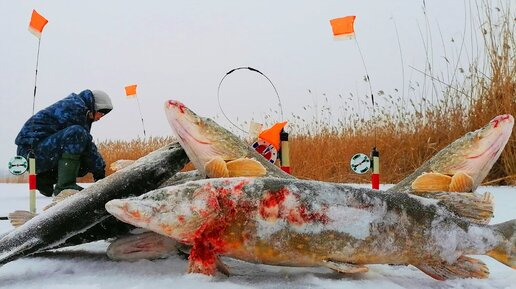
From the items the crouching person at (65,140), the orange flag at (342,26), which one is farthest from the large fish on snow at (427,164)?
the crouching person at (65,140)


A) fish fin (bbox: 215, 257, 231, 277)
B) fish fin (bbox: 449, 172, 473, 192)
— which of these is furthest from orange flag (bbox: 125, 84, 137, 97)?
fish fin (bbox: 215, 257, 231, 277)

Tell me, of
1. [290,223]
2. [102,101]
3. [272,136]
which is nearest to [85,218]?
[290,223]

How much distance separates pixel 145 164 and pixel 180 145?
1.28 ft

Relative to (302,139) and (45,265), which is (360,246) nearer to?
(45,265)

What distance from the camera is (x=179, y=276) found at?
2.11m

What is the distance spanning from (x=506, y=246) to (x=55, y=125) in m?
5.11

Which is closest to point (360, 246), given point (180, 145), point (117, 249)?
point (117, 249)

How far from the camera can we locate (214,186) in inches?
79.7

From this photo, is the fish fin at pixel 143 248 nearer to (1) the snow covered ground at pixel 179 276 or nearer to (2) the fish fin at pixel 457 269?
(1) the snow covered ground at pixel 179 276

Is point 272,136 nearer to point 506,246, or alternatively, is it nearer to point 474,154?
point 474,154

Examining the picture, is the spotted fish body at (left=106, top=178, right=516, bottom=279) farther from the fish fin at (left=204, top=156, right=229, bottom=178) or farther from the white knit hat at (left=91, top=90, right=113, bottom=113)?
the white knit hat at (left=91, top=90, right=113, bottom=113)

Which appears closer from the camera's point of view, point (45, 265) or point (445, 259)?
point (445, 259)

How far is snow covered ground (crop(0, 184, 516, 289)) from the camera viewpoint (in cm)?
203

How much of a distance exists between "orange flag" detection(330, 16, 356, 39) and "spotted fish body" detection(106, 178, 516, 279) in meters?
3.22
